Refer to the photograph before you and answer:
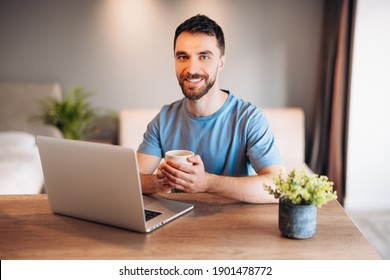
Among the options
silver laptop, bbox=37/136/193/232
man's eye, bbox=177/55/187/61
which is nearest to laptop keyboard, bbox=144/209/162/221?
silver laptop, bbox=37/136/193/232

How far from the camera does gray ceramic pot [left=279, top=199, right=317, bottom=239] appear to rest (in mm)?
1192

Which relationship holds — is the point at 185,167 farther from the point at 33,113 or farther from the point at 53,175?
the point at 33,113

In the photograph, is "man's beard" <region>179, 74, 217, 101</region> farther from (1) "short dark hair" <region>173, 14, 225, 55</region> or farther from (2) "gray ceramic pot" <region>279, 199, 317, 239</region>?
(2) "gray ceramic pot" <region>279, 199, 317, 239</region>

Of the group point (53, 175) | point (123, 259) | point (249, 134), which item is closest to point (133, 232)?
point (123, 259)

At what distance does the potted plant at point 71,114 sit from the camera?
371 cm

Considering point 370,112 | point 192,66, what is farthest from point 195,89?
point 370,112

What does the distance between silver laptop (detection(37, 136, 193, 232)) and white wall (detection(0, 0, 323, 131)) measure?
2598 mm

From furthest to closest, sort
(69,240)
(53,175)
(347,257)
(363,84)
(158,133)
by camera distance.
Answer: (363,84), (158,133), (53,175), (69,240), (347,257)

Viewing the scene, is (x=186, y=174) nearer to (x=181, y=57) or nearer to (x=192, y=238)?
(x=192, y=238)

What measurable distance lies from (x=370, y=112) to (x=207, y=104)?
197 cm

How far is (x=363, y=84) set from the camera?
335 centimetres

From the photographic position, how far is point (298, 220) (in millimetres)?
1191

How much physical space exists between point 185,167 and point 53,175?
379 mm

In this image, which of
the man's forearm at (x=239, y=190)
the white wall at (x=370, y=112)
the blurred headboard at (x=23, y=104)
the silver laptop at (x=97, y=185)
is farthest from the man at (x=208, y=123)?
the blurred headboard at (x=23, y=104)
